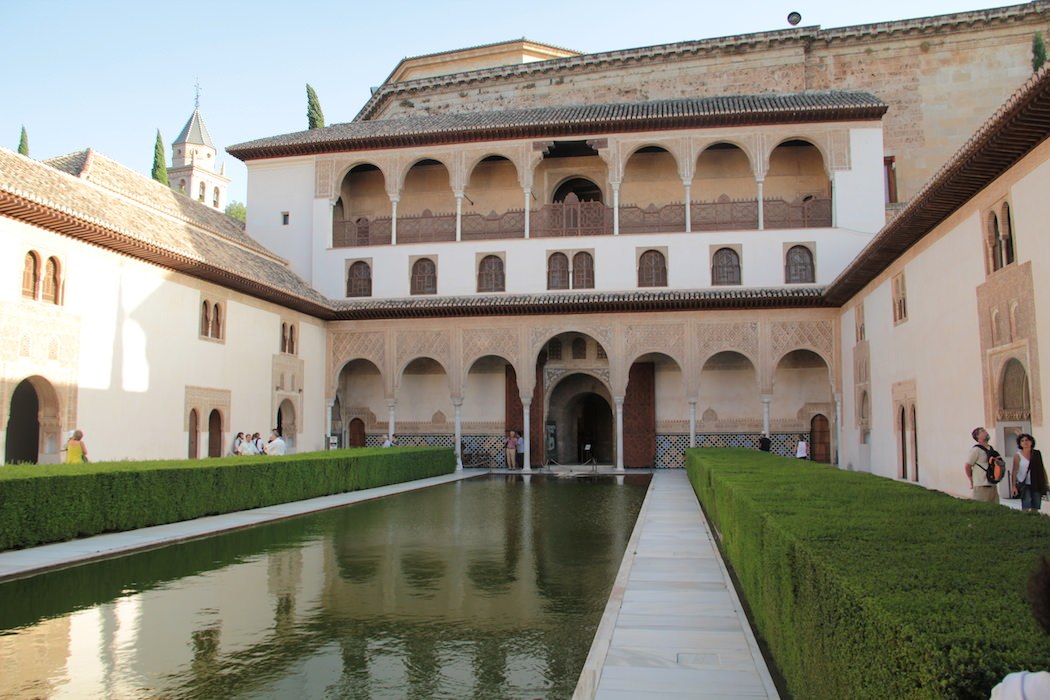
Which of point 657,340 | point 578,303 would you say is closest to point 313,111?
point 578,303

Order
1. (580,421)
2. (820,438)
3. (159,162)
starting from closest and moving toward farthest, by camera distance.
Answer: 1. (820,438)
2. (580,421)
3. (159,162)

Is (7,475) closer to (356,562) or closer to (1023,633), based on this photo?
(356,562)

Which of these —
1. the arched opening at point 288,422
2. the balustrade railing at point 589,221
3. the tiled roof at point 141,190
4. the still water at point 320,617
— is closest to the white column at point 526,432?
the balustrade railing at point 589,221

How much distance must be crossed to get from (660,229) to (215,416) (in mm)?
12748

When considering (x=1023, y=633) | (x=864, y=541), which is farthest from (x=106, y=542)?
(x=1023, y=633)

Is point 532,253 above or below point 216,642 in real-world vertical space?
above

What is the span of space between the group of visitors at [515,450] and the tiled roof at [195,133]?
58598 millimetres

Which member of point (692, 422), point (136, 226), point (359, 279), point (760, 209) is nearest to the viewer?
point (136, 226)

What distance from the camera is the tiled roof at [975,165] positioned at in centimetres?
958

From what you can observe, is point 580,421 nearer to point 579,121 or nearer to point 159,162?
point 579,121

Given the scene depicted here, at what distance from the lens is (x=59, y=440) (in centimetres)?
1435

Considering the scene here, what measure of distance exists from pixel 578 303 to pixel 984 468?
14.9 m

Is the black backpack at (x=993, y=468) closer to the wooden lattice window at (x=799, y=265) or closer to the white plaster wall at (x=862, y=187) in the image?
the wooden lattice window at (x=799, y=265)

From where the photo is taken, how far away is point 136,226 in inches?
677
